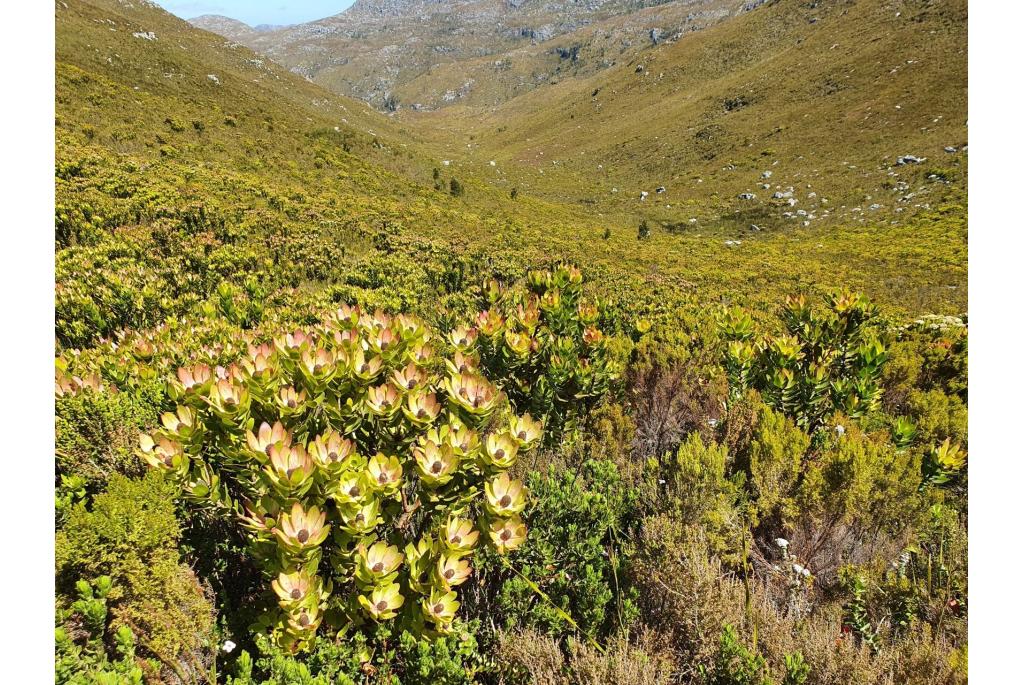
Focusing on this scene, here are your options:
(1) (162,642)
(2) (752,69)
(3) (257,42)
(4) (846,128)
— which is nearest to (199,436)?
(1) (162,642)

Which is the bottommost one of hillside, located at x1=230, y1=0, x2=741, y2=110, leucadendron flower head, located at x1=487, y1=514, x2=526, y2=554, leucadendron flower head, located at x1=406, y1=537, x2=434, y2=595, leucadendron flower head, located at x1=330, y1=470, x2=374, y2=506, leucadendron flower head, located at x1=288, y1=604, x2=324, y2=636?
leucadendron flower head, located at x1=288, y1=604, x2=324, y2=636

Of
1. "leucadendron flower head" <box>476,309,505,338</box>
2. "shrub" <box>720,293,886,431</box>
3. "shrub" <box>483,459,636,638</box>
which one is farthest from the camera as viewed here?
"shrub" <box>720,293,886,431</box>

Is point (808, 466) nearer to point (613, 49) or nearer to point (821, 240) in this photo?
point (821, 240)

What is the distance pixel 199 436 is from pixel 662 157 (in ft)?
119

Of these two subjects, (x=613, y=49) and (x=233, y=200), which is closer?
(x=233, y=200)

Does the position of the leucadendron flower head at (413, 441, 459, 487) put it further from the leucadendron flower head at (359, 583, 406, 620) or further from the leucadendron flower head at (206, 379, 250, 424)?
the leucadendron flower head at (206, 379, 250, 424)

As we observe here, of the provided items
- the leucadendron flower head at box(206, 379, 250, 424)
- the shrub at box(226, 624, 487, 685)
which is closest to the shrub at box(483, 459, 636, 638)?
the shrub at box(226, 624, 487, 685)

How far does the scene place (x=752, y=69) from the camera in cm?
3925

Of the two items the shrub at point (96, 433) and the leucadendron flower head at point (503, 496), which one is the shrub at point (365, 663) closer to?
the leucadendron flower head at point (503, 496)

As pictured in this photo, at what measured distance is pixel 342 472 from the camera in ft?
4.86

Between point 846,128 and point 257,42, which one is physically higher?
point 257,42

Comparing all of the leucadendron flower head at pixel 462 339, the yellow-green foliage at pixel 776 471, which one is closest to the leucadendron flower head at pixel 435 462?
the leucadendron flower head at pixel 462 339

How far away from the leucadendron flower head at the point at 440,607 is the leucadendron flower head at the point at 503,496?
0.99 ft

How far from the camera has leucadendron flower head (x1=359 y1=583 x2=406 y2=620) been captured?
1514 mm
